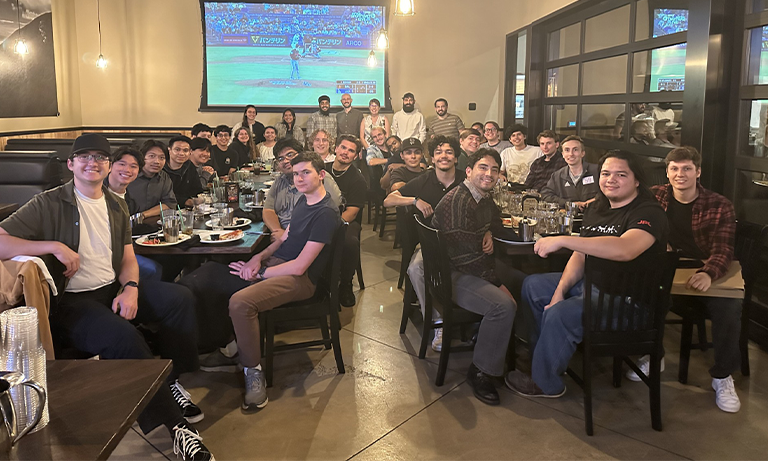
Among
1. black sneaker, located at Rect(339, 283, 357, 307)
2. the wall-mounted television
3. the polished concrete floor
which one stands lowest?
the polished concrete floor

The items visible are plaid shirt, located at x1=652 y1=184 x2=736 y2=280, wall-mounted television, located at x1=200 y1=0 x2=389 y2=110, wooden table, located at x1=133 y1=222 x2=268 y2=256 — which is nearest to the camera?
plaid shirt, located at x1=652 y1=184 x2=736 y2=280

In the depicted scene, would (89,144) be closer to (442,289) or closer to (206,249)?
(206,249)

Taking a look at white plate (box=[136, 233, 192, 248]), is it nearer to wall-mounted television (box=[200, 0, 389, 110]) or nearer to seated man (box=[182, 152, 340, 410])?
seated man (box=[182, 152, 340, 410])

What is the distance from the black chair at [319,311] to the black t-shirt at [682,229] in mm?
1841

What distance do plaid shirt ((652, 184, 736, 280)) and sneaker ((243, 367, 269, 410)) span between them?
228cm

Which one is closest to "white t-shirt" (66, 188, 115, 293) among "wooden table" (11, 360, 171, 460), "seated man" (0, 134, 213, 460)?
"seated man" (0, 134, 213, 460)

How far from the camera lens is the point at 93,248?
2664mm

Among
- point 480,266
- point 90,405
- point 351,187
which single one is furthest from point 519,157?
point 90,405

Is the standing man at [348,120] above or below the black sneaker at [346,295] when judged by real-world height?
above

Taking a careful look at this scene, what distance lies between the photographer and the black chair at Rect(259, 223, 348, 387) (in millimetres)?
3010

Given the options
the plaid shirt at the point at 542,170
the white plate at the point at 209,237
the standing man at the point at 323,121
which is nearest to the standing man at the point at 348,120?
the standing man at the point at 323,121

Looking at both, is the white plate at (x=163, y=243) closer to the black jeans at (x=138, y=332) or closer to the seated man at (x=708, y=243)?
the black jeans at (x=138, y=332)

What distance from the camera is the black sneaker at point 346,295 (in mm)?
4266

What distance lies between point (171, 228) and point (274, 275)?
653mm
